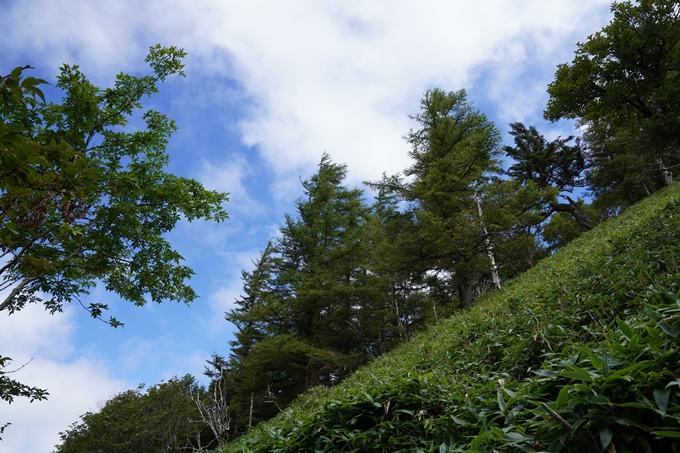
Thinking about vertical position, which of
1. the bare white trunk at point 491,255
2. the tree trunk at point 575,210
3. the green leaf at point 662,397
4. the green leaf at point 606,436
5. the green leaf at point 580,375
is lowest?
the green leaf at point 606,436

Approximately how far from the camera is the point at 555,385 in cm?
194

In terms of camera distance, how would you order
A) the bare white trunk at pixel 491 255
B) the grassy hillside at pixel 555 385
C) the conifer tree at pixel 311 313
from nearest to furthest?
the grassy hillside at pixel 555 385 < the bare white trunk at pixel 491 255 < the conifer tree at pixel 311 313

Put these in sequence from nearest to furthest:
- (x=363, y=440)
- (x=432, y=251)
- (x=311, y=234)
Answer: (x=363, y=440) < (x=432, y=251) < (x=311, y=234)

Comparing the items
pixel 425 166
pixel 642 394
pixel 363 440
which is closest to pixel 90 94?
pixel 363 440

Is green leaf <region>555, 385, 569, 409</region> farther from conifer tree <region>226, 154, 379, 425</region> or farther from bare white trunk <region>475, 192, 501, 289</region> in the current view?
conifer tree <region>226, 154, 379, 425</region>

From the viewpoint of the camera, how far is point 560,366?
196 centimetres

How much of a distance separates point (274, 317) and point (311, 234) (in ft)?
16.0

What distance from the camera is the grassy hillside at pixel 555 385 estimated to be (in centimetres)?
140

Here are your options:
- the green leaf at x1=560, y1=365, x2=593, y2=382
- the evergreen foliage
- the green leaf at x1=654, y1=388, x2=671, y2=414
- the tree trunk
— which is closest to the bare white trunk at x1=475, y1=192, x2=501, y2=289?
the evergreen foliage

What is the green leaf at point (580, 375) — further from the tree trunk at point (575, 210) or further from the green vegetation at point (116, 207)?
the tree trunk at point (575, 210)

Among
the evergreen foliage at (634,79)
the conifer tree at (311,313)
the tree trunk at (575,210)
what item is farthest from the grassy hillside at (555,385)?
the tree trunk at (575,210)

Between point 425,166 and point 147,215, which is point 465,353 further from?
point 425,166

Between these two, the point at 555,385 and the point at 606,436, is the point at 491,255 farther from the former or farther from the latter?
the point at 606,436

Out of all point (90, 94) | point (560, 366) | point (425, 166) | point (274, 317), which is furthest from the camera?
point (274, 317)
